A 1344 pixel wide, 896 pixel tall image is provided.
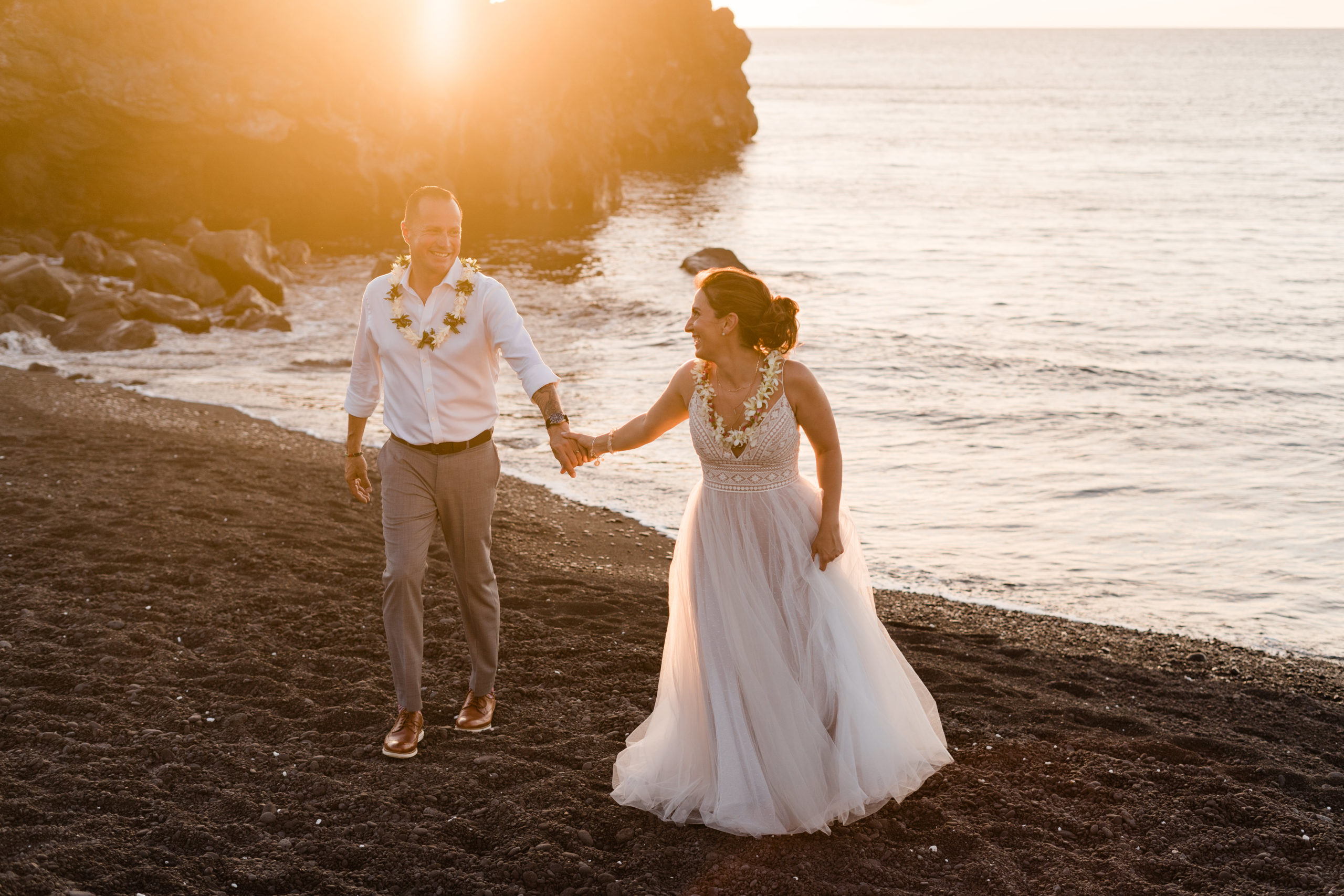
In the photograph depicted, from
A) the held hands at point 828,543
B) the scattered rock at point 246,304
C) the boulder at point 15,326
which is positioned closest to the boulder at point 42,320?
the boulder at point 15,326

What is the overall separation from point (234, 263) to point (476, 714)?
798 inches

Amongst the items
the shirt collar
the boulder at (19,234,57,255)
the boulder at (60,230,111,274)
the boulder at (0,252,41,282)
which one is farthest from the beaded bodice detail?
the boulder at (19,234,57,255)

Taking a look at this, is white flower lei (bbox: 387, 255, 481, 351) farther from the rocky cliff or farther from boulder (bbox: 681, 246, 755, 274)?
the rocky cliff

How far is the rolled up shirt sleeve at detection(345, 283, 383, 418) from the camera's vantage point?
4559 mm

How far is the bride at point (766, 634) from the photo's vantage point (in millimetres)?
3975

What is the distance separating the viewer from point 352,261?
28953 millimetres

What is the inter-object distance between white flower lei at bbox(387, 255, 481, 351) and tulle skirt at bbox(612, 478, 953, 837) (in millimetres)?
1241

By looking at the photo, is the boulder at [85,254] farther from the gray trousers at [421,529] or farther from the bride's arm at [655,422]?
the bride's arm at [655,422]

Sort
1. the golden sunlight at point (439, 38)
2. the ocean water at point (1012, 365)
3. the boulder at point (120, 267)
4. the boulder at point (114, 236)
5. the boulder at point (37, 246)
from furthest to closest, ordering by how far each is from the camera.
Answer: the golden sunlight at point (439, 38), the boulder at point (114, 236), the boulder at point (37, 246), the boulder at point (120, 267), the ocean water at point (1012, 365)

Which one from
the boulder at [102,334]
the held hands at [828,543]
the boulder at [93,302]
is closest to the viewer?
the held hands at [828,543]

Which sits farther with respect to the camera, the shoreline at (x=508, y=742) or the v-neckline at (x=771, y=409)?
the v-neckline at (x=771, y=409)

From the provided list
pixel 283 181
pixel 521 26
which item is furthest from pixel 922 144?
pixel 283 181

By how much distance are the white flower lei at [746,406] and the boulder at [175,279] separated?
1941cm

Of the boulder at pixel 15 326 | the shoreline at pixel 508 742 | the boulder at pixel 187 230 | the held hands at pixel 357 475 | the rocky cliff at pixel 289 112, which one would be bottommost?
the boulder at pixel 15 326
